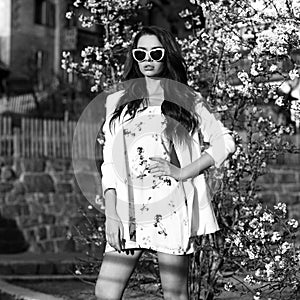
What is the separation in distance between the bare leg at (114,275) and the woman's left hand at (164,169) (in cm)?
38

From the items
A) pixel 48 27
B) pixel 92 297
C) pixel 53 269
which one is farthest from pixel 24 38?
pixel 92 297

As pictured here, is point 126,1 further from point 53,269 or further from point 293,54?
point 53,269

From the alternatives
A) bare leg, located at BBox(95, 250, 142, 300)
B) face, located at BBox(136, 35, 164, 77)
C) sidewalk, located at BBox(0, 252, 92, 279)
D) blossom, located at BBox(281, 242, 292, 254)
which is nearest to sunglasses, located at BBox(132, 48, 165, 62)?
face, located at BBox(136, 35, 164, 77)

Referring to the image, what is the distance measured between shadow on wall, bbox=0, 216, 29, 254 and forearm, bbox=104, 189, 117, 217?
29.4 feet

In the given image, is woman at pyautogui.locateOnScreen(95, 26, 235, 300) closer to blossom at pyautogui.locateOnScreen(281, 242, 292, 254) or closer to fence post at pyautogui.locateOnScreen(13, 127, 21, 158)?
blossom at pyautogui.locateOnScreen(281, 242, 292, 254)

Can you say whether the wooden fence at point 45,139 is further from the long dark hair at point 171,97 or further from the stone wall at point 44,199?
the long dark hair at point 171,97

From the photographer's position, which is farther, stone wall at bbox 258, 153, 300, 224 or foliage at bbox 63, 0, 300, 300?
stone wall at bbox 258, 153, 300, 224

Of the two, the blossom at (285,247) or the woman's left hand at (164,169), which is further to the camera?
the blossom at (285,247)

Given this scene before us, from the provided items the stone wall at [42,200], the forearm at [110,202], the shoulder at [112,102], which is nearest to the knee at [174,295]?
the forearm at [110,202]

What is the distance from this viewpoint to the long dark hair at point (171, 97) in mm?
3811

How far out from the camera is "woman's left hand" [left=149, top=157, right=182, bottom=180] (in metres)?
3.65

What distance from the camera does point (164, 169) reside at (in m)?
3.64

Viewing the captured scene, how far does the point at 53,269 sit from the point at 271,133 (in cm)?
467

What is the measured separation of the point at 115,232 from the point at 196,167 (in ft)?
1.57
